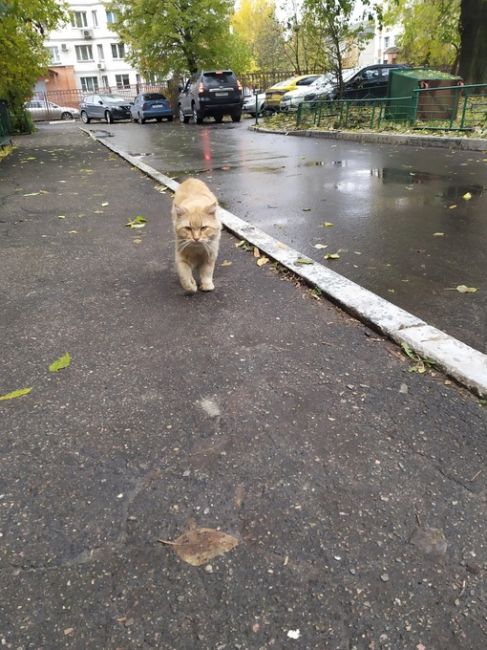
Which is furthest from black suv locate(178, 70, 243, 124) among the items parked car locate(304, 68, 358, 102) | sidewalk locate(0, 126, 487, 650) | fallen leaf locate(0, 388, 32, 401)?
fallen leaf locate(0, 388, 32, 401)

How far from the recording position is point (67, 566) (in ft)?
5.49

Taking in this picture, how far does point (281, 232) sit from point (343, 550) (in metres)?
4.52

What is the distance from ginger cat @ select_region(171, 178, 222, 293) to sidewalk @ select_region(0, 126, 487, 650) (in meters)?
0.30

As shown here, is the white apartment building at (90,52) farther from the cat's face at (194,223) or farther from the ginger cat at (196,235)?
the cat's face at (194,223)

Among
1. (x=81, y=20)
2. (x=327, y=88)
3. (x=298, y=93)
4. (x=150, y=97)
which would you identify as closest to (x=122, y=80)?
(x=81, y=20)

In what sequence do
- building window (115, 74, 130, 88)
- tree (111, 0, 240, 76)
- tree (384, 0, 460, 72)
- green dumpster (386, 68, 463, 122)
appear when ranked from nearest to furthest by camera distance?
green dumpster (386, 68, 463, 122), tree (111, 0, 240, 76), tree (384, 0, 460, 72), building window (115, 74, 130, 88)

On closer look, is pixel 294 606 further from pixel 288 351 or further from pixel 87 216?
pixel 87 216

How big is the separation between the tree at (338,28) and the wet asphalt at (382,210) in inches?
215

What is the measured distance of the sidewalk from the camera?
150cm

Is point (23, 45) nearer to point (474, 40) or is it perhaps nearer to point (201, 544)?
point (474, 40)

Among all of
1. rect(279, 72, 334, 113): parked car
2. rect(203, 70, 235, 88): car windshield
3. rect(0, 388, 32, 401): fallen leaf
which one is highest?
rect(203, 70, 235, 88): car windshield

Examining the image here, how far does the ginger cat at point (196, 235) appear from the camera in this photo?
356 centimetres

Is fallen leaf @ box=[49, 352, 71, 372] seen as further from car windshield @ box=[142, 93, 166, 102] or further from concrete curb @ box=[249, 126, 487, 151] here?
car windshield @ box=[142, 93, 166, 102]

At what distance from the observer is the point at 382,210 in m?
6.56
